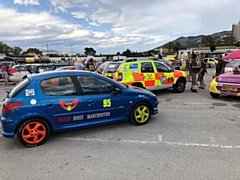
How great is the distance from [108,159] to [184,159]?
1.28 metres

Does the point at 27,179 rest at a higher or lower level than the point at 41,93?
lower

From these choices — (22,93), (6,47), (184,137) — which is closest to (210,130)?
(184,137)

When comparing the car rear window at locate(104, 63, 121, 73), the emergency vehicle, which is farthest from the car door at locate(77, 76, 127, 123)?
the car rear window at locate(104, 63, 121, 73)

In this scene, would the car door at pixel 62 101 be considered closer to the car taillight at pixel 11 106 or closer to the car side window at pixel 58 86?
the car side window at pixel 58 86

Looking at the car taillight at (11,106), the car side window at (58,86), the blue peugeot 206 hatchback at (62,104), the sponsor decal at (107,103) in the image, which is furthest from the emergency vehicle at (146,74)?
the car taillight at (11,106)

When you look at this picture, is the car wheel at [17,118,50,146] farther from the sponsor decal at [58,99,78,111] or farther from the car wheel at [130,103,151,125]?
the car wheel at [130,103,151,125]

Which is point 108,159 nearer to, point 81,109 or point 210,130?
point 81,109

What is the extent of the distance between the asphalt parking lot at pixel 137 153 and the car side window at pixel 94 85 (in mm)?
979

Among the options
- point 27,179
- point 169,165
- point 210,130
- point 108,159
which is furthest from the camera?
point 210,130

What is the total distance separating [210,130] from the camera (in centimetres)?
470

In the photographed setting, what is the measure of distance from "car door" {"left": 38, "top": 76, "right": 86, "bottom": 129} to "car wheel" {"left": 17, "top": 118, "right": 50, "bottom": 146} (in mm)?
232

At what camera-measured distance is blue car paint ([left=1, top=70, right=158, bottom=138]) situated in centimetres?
390

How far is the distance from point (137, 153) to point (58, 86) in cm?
209

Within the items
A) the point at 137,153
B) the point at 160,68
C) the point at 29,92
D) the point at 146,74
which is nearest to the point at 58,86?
the point at 29,92
